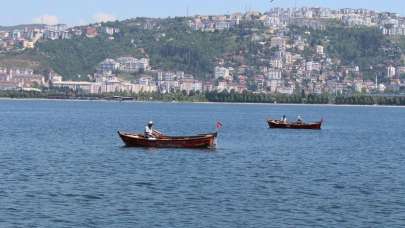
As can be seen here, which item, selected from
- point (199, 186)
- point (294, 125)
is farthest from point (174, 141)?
point (294, 125)

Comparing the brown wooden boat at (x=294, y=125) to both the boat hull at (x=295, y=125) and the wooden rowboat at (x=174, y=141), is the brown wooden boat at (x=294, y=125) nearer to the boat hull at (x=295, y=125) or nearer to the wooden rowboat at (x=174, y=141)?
the boat hull at (x=295, y=125)

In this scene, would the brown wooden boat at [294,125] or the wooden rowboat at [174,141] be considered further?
the brown wooden boat at [294,125]

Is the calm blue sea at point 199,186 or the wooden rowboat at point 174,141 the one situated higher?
the wooden rowboat at point 174,141

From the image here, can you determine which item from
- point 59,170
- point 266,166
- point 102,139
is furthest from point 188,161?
point 102,139

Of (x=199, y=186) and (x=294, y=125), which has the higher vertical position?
(x=199, y=186)

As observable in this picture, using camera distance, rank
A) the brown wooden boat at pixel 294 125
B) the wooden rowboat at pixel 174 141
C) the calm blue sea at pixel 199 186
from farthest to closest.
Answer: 1. the brown wooden boat at pixel 294 125
2. the wooden rowboat at pixel 174 141
3. the calm blue sea at pixel 199 186

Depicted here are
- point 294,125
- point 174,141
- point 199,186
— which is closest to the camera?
point 199,186

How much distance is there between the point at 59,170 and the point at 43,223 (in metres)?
17.4

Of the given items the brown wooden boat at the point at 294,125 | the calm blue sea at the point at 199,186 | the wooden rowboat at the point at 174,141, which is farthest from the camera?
the brown wooden boat at the point at 294,125

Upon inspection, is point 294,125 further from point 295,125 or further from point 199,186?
point 199,186

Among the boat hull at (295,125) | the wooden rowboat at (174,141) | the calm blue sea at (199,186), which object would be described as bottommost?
the boat hull at (295,125)

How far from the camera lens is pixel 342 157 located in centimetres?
7169

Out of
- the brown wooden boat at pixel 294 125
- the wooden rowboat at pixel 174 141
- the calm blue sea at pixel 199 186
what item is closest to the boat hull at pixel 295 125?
the brown wooden boat at pixel 294 125

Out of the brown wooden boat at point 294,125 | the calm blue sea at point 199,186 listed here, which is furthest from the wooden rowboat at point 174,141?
the brown wooden boat at point 294,125
